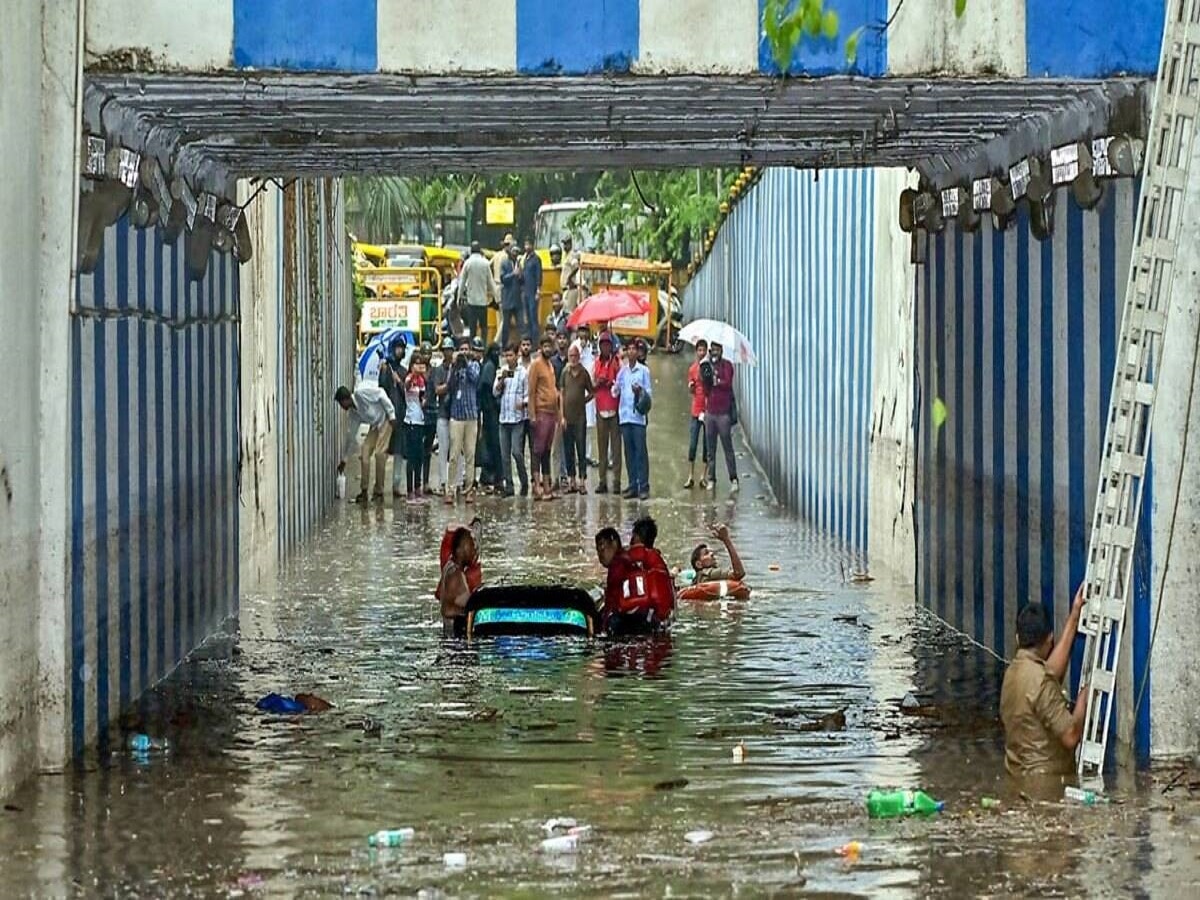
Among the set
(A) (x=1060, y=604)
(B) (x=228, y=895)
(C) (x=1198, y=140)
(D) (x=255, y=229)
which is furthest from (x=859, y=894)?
(D) (x=255, y=229)

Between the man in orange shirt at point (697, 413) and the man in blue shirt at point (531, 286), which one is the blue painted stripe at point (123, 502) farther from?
the man in blue shirt at point (531, 286)

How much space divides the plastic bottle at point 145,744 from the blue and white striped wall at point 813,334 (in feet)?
38.8

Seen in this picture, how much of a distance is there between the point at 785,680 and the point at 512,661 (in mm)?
1985

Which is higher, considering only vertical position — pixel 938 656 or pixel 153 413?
pixel 153 413

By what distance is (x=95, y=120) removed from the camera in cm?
1227

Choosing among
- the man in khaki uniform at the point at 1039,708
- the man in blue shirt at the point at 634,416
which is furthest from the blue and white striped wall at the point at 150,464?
the man in blue shirt at the point at 634,416

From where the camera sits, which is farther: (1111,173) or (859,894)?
(1111,173)

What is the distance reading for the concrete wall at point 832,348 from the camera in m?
22.1

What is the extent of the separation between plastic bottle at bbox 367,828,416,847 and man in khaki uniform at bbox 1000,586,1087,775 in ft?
10.1

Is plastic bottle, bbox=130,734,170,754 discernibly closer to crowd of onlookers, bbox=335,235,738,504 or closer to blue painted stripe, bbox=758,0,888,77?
blue painted stripe, bbox=758,0,888,77

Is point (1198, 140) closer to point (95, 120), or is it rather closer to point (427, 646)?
point (95, 120)

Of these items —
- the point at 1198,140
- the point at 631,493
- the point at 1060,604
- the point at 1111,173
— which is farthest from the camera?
the point at 631,493

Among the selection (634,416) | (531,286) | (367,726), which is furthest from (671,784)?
(531,286)

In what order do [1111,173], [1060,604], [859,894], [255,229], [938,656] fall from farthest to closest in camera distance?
1. [255,229]
2. [938,656]
3. [1060,604]
4. [1111,173]
5. [859,894]
